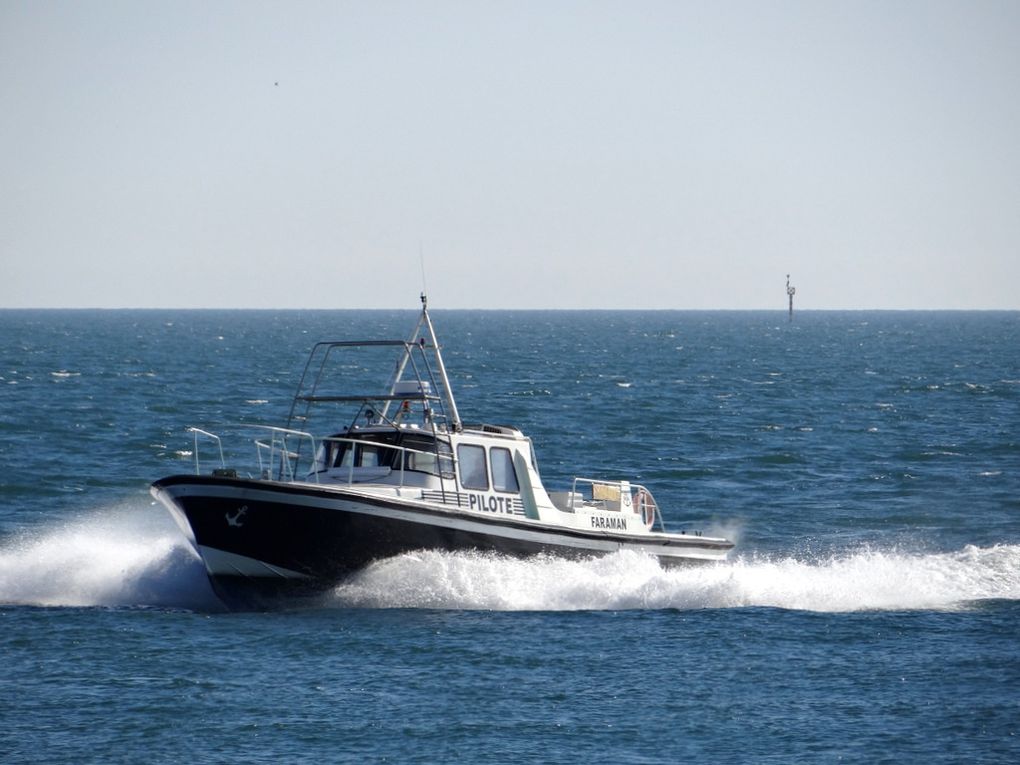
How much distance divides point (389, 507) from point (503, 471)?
8.62 ft

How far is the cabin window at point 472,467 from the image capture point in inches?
951

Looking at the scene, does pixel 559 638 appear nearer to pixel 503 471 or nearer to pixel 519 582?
pixel 519 582

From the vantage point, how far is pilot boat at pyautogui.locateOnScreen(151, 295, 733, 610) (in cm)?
2236

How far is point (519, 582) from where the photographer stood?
78.4ft

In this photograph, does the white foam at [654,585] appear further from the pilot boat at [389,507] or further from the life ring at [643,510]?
the life ring at [643,510]

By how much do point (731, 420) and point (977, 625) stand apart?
35382 millimetres

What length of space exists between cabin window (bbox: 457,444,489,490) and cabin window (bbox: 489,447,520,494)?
183 mm

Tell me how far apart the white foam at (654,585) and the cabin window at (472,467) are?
1255 millimetres

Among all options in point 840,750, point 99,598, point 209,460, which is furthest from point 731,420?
point 840,750

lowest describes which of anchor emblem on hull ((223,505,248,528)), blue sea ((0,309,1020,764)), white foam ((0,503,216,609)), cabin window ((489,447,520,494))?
blue sea ((0,309,1020,764))

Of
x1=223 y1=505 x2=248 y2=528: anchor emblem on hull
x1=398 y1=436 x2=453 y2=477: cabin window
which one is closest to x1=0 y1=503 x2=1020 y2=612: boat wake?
x1=398 y1=436 x2=453 y2=477: cabin window

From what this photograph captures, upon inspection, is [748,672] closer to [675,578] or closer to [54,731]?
[675,578]

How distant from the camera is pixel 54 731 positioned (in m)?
17.0

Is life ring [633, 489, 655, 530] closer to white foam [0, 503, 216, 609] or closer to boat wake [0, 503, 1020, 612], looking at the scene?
boat wake [0, 503, 1020, 612]
